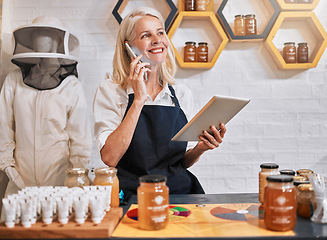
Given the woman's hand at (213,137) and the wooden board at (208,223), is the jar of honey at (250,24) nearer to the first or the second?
the woman's hand at (213,137)

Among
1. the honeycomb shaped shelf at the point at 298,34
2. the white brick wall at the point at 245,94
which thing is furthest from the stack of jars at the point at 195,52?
the honeycomb shaped shelf at the point at 298,34

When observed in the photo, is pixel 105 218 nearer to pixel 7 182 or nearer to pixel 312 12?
pixel 7 182

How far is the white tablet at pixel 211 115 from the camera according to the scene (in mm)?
1264

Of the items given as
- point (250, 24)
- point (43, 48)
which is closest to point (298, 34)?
point (250, 24)

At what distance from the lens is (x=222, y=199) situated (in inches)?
56.7

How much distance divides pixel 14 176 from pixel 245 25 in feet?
6.82

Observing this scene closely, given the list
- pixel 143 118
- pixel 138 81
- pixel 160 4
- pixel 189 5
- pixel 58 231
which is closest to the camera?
pixel 58 231

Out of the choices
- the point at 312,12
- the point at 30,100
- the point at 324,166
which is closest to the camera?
the point at 30,100

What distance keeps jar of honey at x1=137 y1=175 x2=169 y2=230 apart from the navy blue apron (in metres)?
0.65

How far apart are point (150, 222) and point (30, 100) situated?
1.74 m

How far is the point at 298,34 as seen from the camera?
9.32 feet

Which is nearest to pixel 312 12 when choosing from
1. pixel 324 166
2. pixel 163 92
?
pixel 324 166

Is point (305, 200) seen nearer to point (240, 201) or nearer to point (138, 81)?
point (240, 201)

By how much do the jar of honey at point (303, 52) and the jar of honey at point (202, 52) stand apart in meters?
0.75
